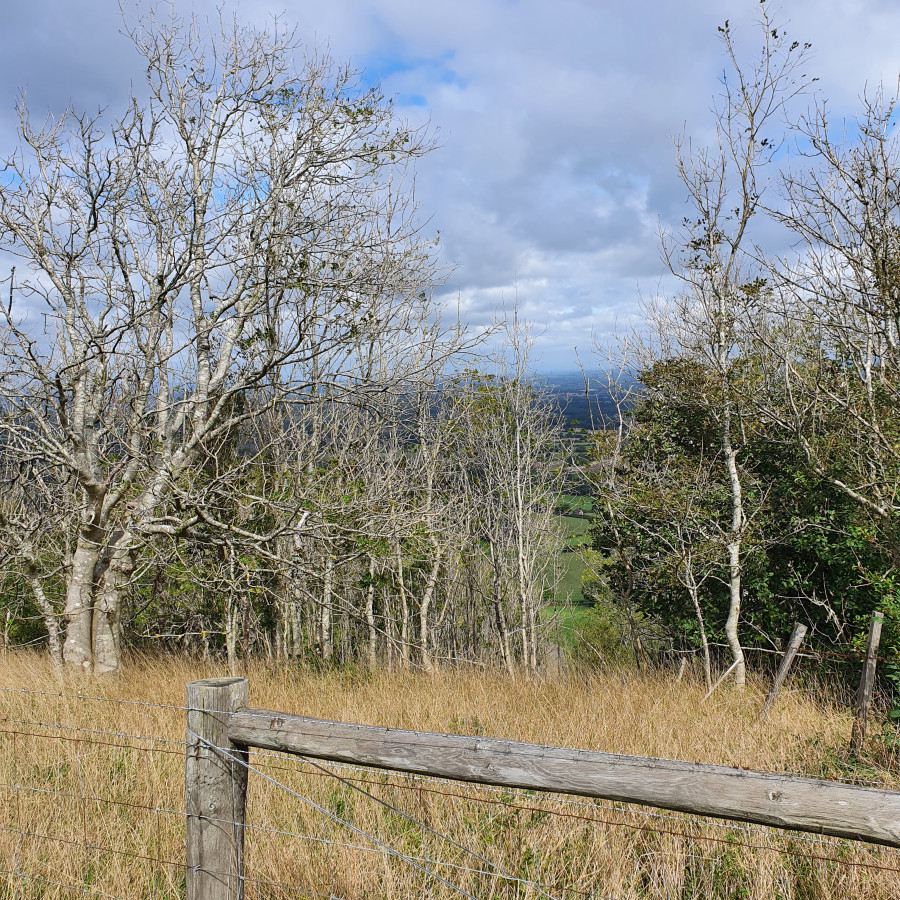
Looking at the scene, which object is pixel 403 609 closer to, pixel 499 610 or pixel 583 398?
pixel 499 610

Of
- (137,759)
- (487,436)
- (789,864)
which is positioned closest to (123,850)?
(137,759)

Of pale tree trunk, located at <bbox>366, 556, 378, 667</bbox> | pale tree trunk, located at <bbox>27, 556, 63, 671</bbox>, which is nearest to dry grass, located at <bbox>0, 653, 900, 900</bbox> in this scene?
pale tree trunk, located at <bbox>27, 556, 63, 671</bbox>

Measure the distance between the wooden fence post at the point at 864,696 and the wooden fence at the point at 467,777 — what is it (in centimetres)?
355

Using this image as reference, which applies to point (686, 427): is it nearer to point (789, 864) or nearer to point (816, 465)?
point (816, 465)

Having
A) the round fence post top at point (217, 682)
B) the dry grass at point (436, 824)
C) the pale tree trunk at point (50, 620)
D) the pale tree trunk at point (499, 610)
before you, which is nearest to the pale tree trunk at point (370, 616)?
the pale tree trunk at point (499, 610)

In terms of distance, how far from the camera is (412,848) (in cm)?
350

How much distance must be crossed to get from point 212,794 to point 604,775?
1.49 metres

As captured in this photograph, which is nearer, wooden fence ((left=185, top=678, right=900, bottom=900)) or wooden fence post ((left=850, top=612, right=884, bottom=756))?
wooden fence ((left=185, top=678, right=900, bottom=900))

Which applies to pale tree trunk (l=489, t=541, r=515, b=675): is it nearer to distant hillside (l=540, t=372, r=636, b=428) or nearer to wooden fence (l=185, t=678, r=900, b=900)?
distant hillside (l=540, t=372, r=636, b=428)

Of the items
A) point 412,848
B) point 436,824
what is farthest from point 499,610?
point 412,848

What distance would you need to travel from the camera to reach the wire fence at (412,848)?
3045mm

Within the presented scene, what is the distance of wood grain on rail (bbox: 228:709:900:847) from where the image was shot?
1842 millimetres

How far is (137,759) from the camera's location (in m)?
4.53

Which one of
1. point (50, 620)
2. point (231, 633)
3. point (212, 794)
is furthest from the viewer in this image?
point (231, 633)
